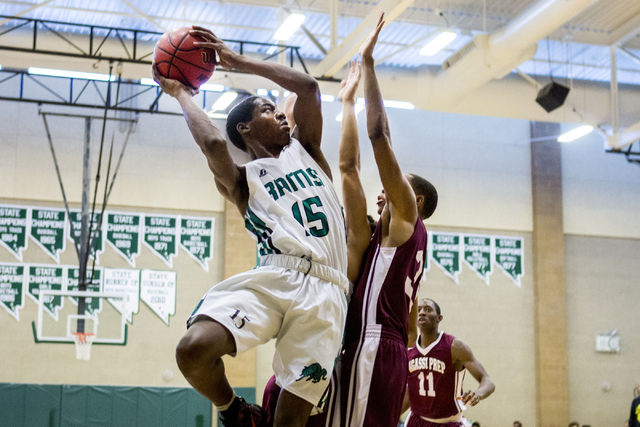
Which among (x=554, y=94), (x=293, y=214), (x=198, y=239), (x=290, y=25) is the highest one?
(x=290, y=25)

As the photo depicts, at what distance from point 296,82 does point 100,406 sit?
1144cm

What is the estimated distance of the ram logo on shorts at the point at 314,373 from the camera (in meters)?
3.37

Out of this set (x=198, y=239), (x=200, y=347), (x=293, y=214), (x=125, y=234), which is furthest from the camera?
(x=198, y=239)

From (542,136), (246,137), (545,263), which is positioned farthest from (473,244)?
(246,137)

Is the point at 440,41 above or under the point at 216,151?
above

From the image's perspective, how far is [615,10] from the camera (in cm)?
1429

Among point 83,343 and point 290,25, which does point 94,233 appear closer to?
point 83,343

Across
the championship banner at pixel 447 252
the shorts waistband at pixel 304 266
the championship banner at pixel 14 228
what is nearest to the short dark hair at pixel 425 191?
the shorts waistband at pixel 304 266

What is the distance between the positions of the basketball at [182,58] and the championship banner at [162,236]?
1182 centimetres

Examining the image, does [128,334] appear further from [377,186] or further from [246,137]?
[246,137]

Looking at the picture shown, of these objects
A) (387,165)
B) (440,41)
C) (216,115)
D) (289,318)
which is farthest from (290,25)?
(289,318)

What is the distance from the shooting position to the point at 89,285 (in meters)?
14.7

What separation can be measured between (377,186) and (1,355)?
854 cm

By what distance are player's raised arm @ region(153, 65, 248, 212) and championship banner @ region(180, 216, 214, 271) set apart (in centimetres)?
1200
